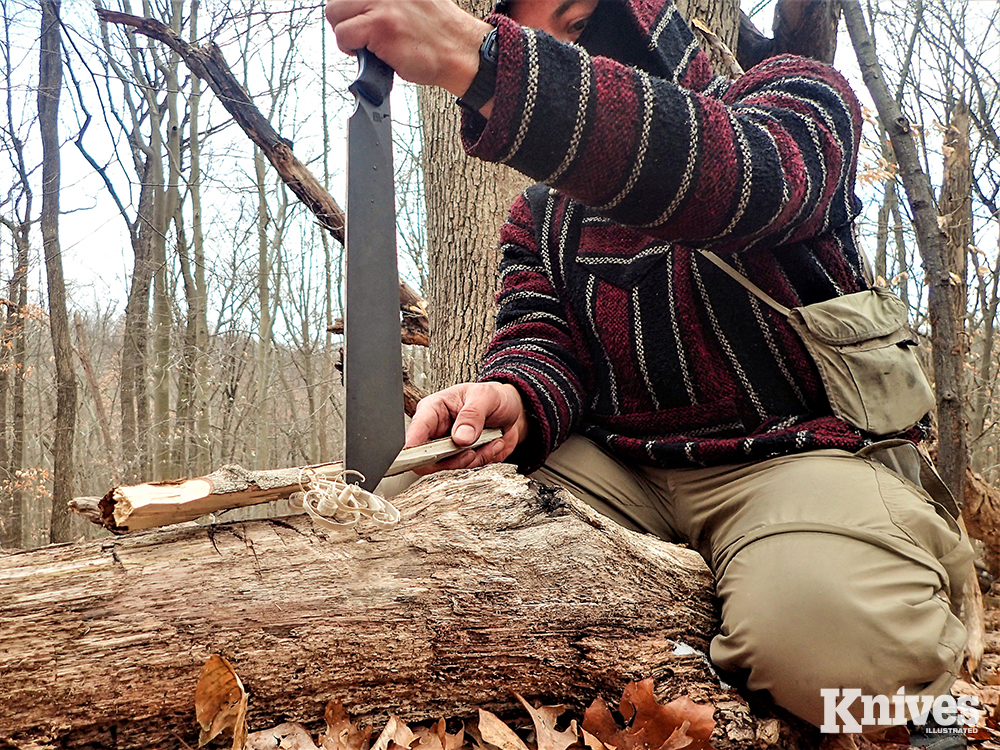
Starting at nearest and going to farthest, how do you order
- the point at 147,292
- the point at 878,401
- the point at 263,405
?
1. the point at 878,401
2. the point at 147,292
3. the point at 263,405

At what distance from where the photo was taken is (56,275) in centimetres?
693

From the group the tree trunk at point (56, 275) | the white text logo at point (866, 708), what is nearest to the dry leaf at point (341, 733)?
the white text logo at point (866, 708)

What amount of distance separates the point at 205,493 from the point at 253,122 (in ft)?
9.83

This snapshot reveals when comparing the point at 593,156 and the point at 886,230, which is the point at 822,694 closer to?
the point at 593,156

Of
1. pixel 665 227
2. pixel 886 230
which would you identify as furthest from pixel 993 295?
pixel 665 227

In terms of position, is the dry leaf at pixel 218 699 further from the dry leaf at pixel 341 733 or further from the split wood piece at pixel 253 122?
the split wood piece at pixel 253 122

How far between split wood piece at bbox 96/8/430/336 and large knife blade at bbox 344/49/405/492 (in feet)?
7.65

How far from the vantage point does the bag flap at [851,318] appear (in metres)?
1.65

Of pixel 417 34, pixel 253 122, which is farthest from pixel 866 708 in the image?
pixel 253 122

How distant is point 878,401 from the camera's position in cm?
166

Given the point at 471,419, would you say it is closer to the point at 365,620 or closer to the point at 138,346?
the point at 365,620

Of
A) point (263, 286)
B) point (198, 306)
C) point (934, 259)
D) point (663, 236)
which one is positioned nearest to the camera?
point (663, 236)

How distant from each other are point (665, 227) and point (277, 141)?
2955 mm

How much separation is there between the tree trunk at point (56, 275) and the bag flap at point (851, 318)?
7751 mm
